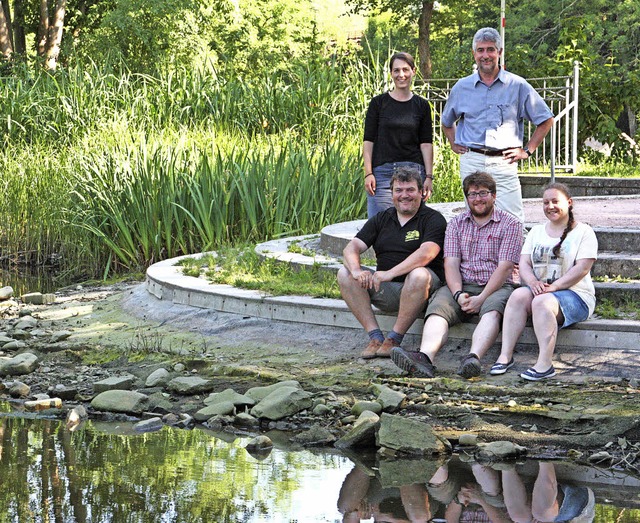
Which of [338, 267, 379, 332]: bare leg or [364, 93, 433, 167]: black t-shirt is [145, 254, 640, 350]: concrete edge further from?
[364, 93, 433, 167]: black t-shirt

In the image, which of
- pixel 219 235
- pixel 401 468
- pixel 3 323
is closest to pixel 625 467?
pixel 401 468

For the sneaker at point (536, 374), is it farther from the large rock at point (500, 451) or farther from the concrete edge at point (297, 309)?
the large rock at point (500, 451)

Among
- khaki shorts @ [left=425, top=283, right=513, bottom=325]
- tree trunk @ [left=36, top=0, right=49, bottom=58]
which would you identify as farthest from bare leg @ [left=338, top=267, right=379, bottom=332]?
tree trunk @ [left=36, top=0, right=49, bottom=58]

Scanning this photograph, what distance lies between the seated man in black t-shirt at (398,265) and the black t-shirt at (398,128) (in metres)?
0.73

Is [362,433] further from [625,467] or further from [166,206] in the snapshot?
[166,206]

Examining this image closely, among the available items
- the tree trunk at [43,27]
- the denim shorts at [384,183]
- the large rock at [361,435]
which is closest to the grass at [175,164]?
the denim shorts at [384,183]

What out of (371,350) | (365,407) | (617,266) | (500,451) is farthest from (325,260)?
(500,451)

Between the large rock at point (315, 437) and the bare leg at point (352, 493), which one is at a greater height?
the bare leg at point (352, 493)

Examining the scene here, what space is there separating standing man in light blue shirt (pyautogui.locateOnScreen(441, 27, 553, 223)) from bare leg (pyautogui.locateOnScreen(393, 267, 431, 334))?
85cm

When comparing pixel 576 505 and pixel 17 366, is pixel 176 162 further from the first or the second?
pixel 576 505

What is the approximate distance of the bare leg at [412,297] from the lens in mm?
7379

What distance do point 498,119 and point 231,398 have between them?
271 centimetres

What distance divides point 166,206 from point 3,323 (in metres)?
2.76

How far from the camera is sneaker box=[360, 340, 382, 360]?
7438 millimetres
